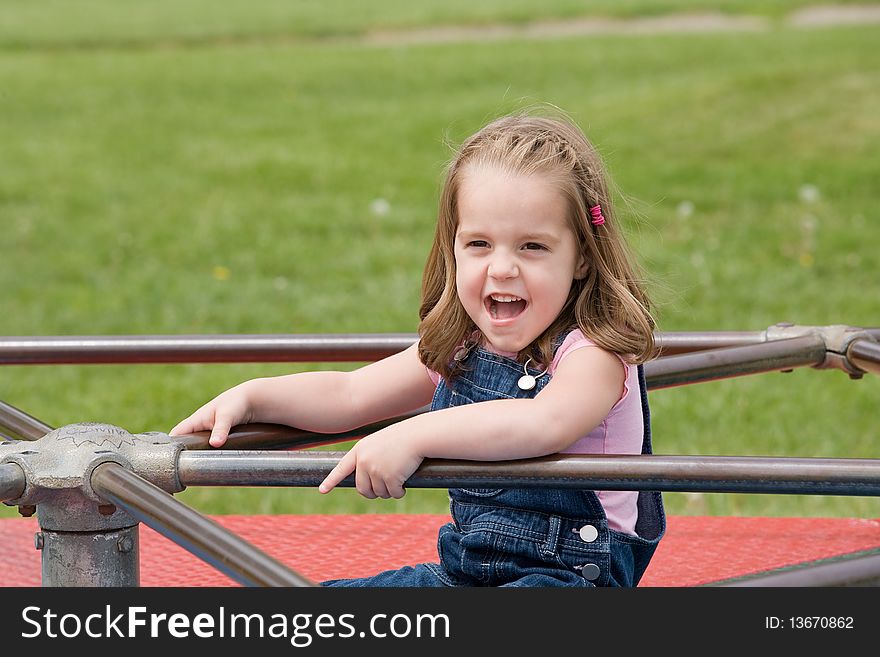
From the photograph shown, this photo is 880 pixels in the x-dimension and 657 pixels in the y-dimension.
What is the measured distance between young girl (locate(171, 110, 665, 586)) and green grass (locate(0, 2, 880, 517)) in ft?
0.94

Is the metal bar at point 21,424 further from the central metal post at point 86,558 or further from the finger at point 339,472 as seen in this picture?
the finger at point 339,472

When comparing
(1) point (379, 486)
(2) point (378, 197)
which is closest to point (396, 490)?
(1) point (379, 486)

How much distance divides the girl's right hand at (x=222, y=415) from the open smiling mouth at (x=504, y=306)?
327 mm

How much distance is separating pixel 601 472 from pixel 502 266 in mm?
402

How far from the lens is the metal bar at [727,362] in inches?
79.0

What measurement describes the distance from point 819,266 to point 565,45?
24.0 ft

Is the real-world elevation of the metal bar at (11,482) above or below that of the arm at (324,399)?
below

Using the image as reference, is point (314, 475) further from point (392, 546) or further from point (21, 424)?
point (392, 546)

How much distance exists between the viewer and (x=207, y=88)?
39.6ft

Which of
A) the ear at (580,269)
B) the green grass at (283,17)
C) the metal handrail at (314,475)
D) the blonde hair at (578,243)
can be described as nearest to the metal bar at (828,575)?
the metal handrail at (314,475)

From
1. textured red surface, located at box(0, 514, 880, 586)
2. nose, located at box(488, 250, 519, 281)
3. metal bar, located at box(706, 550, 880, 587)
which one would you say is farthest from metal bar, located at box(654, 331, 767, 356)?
metal bar, located at box(706, 550, 880, 587)

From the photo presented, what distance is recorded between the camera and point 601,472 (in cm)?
135
